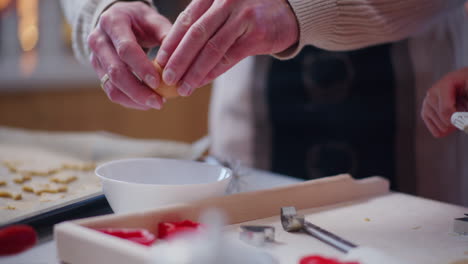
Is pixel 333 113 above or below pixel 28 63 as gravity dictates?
below

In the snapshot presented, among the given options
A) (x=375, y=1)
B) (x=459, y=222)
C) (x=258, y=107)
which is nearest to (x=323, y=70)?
(x=258, y=107)

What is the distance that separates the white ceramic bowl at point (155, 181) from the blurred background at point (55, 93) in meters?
1.59

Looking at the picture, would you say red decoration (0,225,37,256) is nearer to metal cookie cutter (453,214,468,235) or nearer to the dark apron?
metal cookie cutter (453,214,468,235)

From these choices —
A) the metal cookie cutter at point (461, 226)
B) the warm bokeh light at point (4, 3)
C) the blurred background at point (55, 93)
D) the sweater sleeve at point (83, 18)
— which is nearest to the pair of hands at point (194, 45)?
the sweater sleeve at point (83, 18)

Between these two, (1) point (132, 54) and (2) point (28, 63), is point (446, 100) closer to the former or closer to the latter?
(1) point (132, 54)

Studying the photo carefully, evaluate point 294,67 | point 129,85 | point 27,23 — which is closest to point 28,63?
point 27,23

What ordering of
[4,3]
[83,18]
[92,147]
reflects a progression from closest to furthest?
1. [83,18]
2. [92,147]
3. [4,3]

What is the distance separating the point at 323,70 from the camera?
3.50 ft

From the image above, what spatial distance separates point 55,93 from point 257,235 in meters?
1.93

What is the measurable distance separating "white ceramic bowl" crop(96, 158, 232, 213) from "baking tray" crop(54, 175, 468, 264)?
19mm

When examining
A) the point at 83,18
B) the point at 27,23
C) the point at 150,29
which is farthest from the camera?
the point at 27,23

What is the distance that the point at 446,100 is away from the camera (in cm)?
63

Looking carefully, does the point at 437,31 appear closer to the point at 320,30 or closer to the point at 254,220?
the point at 320,30

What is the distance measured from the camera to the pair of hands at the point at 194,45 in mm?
624
